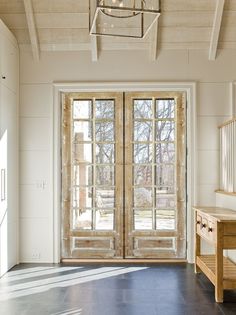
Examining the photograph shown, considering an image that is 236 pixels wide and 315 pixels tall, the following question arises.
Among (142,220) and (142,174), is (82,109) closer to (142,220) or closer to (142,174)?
(142,174)

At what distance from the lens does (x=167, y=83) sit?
20.6 feet

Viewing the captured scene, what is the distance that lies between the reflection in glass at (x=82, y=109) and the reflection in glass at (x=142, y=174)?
3.41ft

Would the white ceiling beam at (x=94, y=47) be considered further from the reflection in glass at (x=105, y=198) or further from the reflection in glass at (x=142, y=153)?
the reflection in glass at (x=105, y=198)

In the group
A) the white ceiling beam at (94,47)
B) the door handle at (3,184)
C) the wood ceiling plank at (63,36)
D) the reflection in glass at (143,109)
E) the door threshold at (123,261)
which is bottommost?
the door threshold at (123,261)

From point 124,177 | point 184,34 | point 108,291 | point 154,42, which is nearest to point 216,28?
point 184,34

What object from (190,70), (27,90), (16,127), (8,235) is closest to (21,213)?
(8,235)

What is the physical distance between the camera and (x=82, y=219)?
21.2 ft

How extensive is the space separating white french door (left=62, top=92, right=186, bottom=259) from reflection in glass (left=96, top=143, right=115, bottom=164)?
0.6 inches

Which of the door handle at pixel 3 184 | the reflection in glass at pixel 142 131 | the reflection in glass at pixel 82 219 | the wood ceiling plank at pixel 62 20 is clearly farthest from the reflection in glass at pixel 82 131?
the wood ceiling plank at pixel 62 20

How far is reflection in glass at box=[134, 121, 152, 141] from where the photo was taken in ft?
21.2

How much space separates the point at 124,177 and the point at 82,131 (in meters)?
0.90

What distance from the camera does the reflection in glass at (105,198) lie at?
646 cm

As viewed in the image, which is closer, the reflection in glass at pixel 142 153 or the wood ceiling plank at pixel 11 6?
the wood ceiling plank at pixel 11 6

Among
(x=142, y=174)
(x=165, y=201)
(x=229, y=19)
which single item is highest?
(x=229, y=19)
